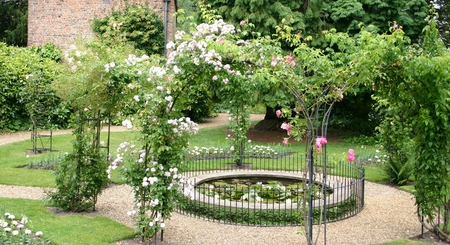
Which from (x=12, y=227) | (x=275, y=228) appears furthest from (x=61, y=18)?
(x=275, y=228)

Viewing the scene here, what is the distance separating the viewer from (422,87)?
7.00 meters

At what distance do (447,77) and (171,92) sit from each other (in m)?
3.85

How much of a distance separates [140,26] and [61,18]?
4.18 m

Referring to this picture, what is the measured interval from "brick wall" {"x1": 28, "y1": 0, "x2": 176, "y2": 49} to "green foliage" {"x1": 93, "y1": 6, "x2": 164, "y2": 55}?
66cm

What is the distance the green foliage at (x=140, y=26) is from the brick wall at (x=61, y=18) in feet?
2.15

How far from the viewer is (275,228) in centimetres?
794

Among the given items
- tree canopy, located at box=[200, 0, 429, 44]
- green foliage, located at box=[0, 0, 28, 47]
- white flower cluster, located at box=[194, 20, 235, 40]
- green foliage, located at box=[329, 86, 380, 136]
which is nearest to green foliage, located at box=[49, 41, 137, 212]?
white flower cluster, located at box=[194, 20, 235, 40]

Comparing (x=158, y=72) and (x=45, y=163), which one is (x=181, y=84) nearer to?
(x=158, y=72)

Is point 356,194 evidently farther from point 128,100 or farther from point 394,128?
point 128,100

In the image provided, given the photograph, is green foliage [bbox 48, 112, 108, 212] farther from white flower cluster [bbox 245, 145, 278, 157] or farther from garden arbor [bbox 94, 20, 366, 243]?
white flower cluster [bbox 245, 145, 278, 157]

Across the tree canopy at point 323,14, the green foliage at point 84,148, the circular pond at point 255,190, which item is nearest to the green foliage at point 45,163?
the green foliage at point 84,148

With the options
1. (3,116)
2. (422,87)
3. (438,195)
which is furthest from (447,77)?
(3,116)

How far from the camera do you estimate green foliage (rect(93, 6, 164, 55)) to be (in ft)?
74.4

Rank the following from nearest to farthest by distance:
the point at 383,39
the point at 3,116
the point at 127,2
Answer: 1. the point at 383,39
2. the point at 3,116
3. the point at 127,2
